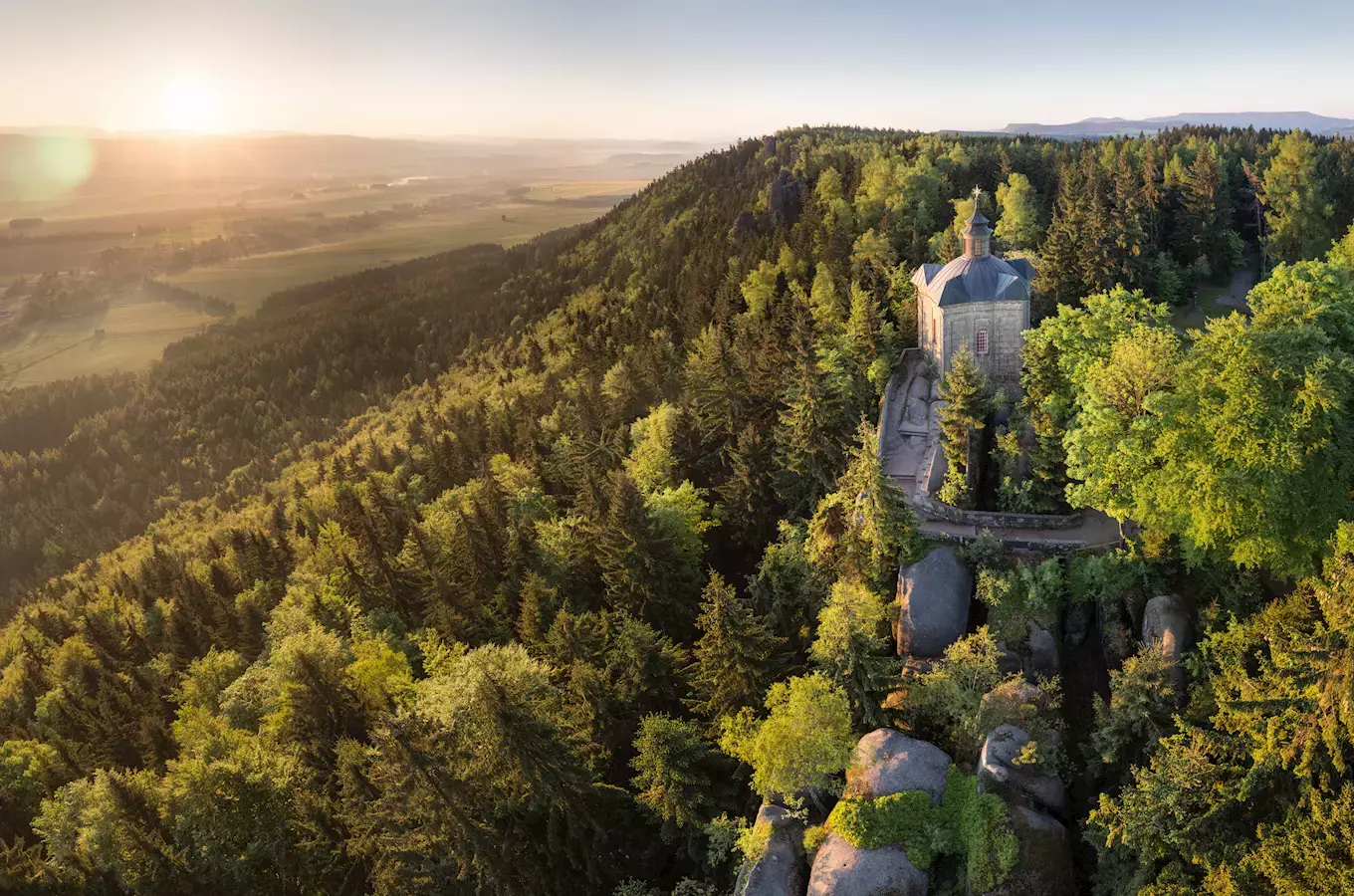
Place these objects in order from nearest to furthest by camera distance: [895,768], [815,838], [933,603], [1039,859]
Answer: [1039,859]
[815,838]
[895,768]
[933,603]

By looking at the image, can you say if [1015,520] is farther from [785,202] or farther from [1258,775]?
[785,202]

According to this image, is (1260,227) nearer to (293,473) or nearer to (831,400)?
(831,400)

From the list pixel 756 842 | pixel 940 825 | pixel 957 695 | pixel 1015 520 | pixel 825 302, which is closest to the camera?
pixel 940 825

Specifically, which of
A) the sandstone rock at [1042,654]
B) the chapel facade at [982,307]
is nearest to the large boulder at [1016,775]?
the sandstone rock at [1042,654]

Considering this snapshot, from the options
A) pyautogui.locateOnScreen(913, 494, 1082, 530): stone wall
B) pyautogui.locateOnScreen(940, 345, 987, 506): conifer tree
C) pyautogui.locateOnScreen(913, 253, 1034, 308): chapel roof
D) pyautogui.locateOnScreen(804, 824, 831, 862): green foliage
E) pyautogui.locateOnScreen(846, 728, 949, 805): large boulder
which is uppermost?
pyautogui.locateOnScreen(913, 253, 1034, 308): chapel roof

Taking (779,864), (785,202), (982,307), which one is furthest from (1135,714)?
(785,202)

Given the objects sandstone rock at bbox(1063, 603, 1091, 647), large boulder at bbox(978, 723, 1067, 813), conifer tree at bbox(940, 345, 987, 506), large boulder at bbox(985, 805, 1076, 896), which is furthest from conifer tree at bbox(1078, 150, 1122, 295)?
large boulder at bbox(985, 805, 1076, 896)

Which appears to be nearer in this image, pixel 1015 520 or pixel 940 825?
pixel 940 825

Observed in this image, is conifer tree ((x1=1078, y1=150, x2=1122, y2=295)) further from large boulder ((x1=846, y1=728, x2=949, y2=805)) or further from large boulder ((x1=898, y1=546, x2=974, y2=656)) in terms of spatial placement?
large boulder ((x1=846, y1=728, x2=949, y2=805))
